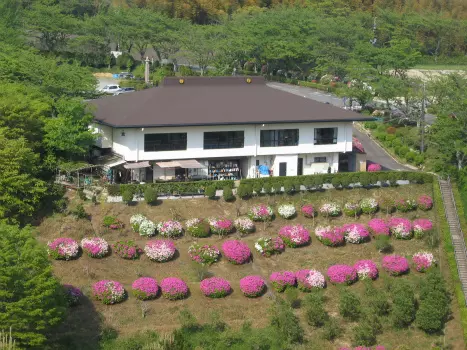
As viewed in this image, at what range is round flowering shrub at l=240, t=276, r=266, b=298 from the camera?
36406 millimetres

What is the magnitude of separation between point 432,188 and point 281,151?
9.54 metres

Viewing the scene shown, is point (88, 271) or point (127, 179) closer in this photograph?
point (88, 271)

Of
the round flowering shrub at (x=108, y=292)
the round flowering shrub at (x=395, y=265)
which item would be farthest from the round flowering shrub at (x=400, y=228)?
the round flowering shrub at (x=108, y=292)

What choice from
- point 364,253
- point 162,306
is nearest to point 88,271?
point 162,306

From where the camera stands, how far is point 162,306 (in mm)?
35406

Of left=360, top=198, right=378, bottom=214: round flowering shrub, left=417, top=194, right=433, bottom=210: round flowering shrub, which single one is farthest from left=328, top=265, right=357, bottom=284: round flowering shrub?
left=417, top=194, right=433, bottom=210: round flowering shrub

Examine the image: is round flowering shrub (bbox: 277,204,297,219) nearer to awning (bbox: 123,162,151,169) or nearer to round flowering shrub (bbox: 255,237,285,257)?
round flowering shrub (bbox: 255,237,285,257)

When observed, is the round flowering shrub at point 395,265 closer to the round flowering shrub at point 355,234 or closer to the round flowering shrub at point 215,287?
the round flowering shrub at point 355,234

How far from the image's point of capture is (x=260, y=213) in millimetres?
42906

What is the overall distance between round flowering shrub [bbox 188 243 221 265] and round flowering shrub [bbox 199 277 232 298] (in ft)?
6.99

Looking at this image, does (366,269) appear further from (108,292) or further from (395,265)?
(108,292)

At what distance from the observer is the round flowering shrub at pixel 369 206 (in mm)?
44656

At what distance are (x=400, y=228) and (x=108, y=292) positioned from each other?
16929mm

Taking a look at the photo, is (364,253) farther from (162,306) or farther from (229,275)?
(162,306)
